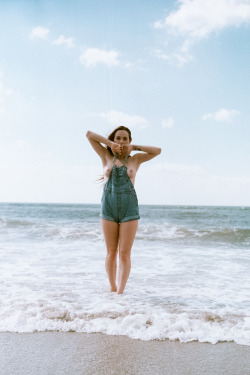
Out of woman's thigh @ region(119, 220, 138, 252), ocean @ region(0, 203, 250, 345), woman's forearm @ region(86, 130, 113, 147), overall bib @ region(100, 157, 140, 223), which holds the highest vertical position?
woman's forearm @ region(86, 130, 113, 147)

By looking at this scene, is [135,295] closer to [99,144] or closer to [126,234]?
[126,234]

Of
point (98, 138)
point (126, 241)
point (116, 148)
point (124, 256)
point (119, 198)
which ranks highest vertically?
point (98, 138)

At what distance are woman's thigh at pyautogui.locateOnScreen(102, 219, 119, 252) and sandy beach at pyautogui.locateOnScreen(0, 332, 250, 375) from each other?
1.23m

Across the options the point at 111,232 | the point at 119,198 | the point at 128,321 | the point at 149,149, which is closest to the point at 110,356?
the point at 128,321

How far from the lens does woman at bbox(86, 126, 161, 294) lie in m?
3.87

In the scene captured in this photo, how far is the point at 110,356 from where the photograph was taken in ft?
8.22

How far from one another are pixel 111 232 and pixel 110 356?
63.3 inches

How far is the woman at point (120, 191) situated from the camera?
3.87 metres

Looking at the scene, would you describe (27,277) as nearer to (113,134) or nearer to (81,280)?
(81,280)

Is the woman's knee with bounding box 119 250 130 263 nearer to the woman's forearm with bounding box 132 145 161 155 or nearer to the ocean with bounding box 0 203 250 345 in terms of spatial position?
the ocean with bounding box 0 203 250 345

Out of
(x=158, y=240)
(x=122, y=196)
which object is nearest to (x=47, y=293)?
(x=122, y=196)

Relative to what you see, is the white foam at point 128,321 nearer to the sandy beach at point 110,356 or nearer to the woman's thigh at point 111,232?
the sandy beach at point 110,356

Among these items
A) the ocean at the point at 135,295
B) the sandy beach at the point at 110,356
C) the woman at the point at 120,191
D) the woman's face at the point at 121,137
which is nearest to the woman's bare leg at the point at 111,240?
the woman at the point at 120,191

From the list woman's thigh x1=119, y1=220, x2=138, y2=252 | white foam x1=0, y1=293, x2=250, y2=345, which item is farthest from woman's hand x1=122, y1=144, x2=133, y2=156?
white foam x1=0, y1=293, x2=250, y2=345
